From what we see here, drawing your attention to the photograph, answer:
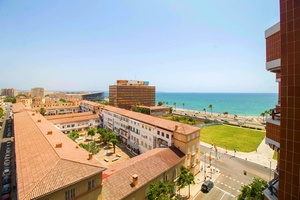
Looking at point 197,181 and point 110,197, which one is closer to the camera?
point 110,197

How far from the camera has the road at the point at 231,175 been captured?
3095 centimetres

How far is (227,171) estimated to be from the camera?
3978cm

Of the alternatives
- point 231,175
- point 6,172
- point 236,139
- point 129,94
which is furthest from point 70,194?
point 129,94

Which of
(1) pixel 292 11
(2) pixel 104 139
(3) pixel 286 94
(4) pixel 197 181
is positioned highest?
(1) pixel 292 11

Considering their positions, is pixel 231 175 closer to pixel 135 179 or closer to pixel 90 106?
pixel 135 179

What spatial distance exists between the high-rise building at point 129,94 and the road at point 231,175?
99.7 meters

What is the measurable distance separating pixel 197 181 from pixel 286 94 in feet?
104

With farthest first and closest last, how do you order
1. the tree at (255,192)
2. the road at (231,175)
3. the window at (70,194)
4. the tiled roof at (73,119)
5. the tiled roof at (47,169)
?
the tiled roof at (73,119), the road at (231,175), the tree at (255,192), the window at (70,194), the tiled roof at (47,169)

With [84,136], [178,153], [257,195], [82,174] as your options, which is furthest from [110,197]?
[84,136]

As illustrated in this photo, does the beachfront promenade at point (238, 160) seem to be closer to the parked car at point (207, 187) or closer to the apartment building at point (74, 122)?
the parked car at point (207, 187)

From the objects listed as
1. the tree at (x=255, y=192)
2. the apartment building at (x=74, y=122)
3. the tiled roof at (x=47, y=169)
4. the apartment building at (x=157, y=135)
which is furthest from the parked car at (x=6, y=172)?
the tree at (x=255, y=192)

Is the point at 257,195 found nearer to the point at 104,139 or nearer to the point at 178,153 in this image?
the point at 178,153

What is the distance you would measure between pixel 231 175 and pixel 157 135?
2074 centimetres

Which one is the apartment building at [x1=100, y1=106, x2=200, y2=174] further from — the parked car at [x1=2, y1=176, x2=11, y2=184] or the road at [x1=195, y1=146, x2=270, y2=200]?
the parked car at [x1=2, y1=176, x2=11, y2=184]
